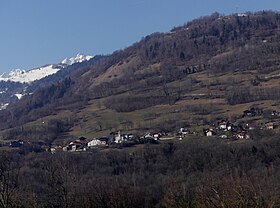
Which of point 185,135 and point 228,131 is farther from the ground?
point 185,135

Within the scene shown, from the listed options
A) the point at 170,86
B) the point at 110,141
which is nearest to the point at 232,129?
the point at 110,141

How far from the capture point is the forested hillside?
107125 millimetres

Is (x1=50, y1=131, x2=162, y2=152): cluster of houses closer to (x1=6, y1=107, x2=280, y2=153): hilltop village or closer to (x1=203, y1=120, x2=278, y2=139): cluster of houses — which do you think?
(x1=6, y1=107, x2=280, y2=153): hilltop village

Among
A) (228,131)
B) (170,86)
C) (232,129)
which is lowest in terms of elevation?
(228,131)

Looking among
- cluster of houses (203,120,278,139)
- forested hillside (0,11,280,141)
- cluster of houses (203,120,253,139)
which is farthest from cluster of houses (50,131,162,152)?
cluster of houses (203,120,278,139)

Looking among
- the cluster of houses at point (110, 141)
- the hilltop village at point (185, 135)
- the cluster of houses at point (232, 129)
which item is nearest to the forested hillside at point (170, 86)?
the hilltop village at point (185, 135)

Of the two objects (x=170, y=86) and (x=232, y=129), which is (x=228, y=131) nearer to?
(x=232, y=129)

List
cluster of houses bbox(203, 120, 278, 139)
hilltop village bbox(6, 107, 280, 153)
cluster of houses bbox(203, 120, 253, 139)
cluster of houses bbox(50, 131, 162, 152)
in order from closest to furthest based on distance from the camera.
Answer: cluster of houses bbox(203, 120, 253, 139), cluster of houses bbox(203, 120, 278, 139), hilltop village bbox(6, 107, 280, 153), cluster of houses bbox(50, 131, 162, 152)

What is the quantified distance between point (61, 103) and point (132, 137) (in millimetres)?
60572

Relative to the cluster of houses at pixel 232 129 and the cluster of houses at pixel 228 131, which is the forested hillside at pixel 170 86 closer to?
the cluster of houses at pixel 228 131

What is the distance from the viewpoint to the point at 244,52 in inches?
5773

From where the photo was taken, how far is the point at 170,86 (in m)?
132

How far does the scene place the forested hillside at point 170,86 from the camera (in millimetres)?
107125

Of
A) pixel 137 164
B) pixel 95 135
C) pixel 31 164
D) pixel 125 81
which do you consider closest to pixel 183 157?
pixel 137 164
